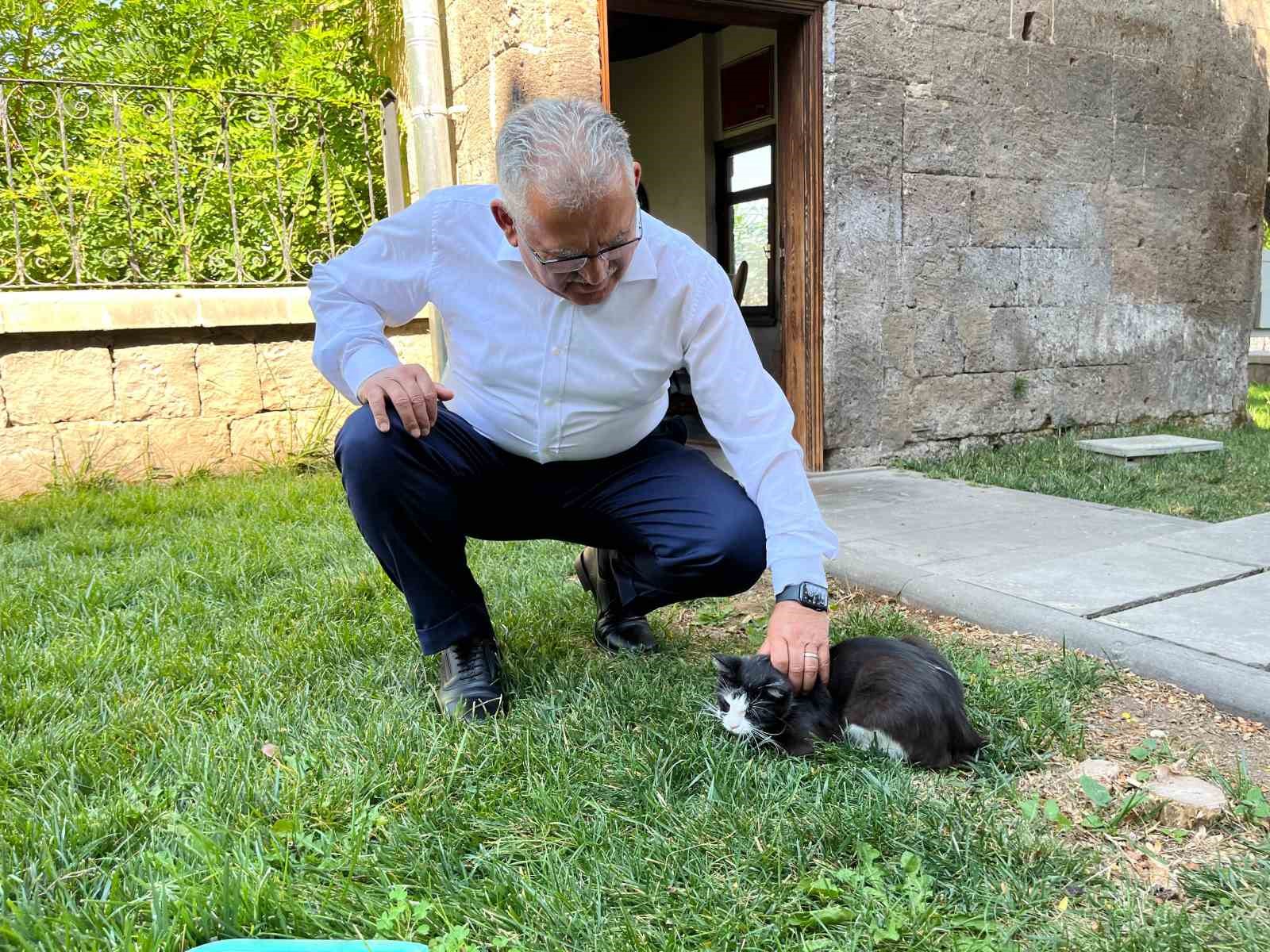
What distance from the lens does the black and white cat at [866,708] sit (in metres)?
2.02

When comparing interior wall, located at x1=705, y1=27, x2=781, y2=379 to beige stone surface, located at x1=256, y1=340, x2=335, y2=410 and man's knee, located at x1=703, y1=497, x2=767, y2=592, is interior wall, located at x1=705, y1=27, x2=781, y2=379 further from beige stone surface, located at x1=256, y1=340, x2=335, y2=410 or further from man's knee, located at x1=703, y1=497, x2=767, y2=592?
man's knee, located at x1=703, y1=497, x2=767, y2=592

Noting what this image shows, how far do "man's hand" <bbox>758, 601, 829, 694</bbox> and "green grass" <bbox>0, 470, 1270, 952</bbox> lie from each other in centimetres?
20

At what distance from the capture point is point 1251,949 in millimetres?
1431

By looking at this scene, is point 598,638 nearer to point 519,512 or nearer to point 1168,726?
point 519,512

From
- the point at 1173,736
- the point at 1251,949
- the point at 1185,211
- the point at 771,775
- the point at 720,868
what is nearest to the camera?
the point at 1251,949

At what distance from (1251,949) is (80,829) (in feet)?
6.55

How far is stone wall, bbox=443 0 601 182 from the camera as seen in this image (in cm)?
457

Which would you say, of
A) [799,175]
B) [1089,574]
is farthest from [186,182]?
[1089,574]

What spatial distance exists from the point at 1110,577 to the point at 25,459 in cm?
541

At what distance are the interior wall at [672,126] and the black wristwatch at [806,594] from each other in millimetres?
8035

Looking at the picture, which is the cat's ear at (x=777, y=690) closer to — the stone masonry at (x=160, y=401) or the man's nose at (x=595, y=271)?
the man's nose at (x=595, y=271)

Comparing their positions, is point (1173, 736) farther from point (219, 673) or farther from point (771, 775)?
point (219, 673)

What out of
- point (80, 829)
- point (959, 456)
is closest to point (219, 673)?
point (80, 829)

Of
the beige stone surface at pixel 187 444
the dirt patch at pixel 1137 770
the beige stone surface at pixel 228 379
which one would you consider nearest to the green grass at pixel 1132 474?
the dirt patch at pixel 1137 770
